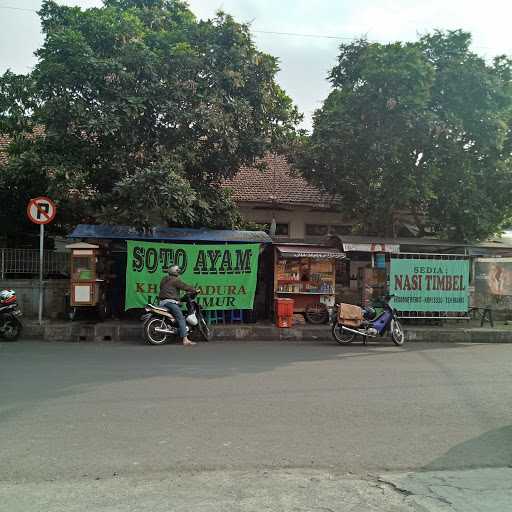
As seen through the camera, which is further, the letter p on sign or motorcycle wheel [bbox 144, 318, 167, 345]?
the letter p on sign

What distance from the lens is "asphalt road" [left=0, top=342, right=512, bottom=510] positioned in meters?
4.26

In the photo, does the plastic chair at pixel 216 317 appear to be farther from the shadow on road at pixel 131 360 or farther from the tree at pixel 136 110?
the tree at pixel 136 110

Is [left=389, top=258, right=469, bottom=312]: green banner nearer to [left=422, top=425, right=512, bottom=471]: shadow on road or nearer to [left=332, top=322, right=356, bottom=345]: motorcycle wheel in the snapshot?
[left=332, top=322, right=356, bottom=345]: motorcycle wheel

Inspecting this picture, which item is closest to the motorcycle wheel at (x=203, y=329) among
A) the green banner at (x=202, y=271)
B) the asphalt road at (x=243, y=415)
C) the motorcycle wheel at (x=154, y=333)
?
the motorcycle wheel at (x=154, y=333)

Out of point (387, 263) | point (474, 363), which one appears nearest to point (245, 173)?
point (387, 263)

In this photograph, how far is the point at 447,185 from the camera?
46.1 feet

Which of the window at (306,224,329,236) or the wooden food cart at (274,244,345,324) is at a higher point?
the window at (306,224,329,236)

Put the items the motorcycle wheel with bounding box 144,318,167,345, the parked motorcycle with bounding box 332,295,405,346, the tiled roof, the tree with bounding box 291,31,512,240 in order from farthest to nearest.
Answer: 1. the tiled roof
2. the tree with bounding box 291,31,512,240
3. the parked motorcycle with bounding box 332,295,405,346
4. the motorcycle wheel with bounding box 144,318,167,345

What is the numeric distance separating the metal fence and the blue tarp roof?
169cm

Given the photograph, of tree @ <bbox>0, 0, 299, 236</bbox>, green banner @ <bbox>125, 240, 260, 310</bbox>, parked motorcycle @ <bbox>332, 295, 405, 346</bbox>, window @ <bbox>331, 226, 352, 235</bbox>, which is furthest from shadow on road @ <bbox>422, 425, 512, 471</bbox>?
window @ <bbox>331, 226, 352, 235</bbox>

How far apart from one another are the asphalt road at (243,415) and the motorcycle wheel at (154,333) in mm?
1392

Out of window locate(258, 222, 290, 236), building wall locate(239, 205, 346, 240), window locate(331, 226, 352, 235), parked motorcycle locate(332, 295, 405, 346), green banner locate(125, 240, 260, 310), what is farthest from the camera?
window locate(331, 226, 352, 235)

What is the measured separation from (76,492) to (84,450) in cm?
Result: 81

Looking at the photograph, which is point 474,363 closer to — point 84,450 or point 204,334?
point 204,334
